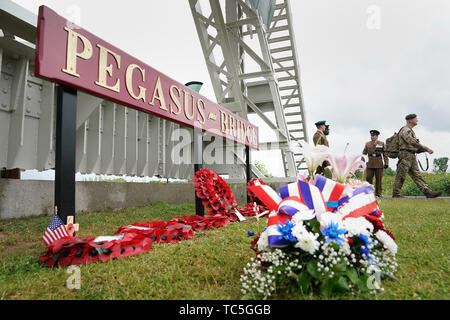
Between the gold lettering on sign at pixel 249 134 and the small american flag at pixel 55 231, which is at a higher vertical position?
the gold lettering on sign at pixel 249 134

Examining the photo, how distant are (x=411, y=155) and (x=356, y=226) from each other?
26.1ft

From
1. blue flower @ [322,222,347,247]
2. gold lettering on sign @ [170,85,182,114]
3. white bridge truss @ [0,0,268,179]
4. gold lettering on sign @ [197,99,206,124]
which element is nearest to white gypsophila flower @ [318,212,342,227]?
blue flower @ [322,222,347,247]

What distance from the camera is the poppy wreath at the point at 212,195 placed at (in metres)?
3.79

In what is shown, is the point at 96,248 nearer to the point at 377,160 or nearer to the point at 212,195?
the point at 212,195

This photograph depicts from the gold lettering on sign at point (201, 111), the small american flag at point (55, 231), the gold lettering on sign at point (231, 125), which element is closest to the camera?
the small american flag at point (55, 231)

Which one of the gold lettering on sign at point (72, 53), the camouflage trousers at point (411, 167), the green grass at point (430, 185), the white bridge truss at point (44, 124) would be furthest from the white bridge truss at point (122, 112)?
the green grass at point (430, 185)

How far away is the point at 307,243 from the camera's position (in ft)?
3.97

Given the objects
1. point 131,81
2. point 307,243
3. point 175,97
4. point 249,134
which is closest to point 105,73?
point 131,81

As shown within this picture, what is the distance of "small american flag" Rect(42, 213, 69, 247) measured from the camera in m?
2.12

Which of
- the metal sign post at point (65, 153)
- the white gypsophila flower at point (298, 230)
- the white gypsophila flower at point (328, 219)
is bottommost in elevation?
the white gypsophila flower at point (298, 230)

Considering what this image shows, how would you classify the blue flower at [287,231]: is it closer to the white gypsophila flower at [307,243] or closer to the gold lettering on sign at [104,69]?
the white gypsophila flower at [307,243]

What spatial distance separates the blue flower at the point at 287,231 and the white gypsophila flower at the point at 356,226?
0.27 m

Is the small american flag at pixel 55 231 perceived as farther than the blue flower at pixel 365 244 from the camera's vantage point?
Yes
